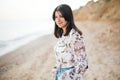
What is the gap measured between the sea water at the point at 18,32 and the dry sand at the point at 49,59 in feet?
0.19

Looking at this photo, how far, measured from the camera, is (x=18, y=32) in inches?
108

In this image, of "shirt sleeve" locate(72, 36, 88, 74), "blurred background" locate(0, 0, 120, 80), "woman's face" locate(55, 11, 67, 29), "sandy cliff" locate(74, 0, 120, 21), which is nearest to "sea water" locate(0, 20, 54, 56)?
"blurred background" locate(0, 0, 120, 80)

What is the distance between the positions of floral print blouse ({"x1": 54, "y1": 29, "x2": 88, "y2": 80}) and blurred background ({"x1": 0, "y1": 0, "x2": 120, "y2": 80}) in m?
0.93

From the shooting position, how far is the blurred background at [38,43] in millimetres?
2666

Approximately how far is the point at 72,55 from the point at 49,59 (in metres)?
1.04

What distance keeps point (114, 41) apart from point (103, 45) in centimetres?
12

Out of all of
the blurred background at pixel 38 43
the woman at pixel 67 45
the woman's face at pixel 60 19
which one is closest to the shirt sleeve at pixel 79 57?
the woman at pixel 67 45

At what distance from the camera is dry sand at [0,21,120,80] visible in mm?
2650

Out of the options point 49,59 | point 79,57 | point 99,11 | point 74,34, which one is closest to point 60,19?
point 74,34

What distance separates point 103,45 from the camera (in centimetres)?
285

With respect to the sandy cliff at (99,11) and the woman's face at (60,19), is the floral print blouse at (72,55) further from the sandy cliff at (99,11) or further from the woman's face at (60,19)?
the sandy cliff at (99,11)

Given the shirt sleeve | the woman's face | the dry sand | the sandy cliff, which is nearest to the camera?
the shirt sleeve

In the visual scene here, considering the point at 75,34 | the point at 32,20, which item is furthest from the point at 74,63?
the point at 32,20

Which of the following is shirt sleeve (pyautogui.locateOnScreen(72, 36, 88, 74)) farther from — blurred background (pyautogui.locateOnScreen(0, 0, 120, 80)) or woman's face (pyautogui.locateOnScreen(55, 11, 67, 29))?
blurred background (pyautogui.locateOnScreen(0, 0, 120, 80))
